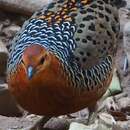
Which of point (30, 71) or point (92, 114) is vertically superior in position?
point (30, 71)

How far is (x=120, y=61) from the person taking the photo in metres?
6.50

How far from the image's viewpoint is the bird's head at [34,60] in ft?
13.8

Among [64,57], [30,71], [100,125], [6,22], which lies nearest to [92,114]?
[100,125]

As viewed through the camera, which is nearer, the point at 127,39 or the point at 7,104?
the point at 7,104

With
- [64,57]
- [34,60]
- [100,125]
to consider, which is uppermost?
[34,60]

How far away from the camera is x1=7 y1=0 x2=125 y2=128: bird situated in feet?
14.3

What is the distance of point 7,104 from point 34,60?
5.10ft

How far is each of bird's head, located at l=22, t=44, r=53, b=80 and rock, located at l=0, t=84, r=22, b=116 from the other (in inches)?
53.1

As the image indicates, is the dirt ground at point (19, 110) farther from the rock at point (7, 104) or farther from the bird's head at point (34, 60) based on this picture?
the bird's head at point (34, 60)

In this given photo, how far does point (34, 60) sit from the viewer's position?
165 inches

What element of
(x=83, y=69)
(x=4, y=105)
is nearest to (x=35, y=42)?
(x=83, y=69)

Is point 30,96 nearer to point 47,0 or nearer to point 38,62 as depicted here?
point 38,62

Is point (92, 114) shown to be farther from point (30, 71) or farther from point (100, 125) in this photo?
point (30, 71)

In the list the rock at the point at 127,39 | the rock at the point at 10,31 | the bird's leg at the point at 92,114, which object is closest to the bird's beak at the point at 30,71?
the bird's leg at the point at 92,114
